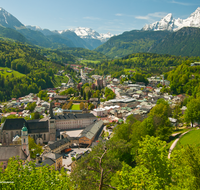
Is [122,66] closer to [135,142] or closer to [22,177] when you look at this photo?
[135,142]

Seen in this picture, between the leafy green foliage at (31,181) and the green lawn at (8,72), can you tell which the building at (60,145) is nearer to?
the leafy green foliage at (31,181)

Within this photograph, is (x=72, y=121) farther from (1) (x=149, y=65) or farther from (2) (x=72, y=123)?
(1) (x=149, y=65)

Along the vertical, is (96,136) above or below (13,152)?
below

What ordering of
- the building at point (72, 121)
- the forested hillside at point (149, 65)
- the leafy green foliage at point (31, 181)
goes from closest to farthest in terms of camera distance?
the leafy green foliage at point (31, 181) < the building at point (72, 121) < the forested hillside at point (149, 65)

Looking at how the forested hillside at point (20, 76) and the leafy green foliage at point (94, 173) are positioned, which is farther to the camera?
the forested hillside at point (20, 76)

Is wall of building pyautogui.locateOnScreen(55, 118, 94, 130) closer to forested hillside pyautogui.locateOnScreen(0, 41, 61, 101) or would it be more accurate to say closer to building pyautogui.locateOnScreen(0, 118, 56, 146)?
building pyautogui.locateOnScreen(0, 118, 56, 146)

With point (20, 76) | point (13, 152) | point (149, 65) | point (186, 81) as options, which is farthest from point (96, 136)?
point (149, 65)

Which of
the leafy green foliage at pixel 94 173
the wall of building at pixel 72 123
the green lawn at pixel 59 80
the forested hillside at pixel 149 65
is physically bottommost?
the wall of building at pixel 72 123

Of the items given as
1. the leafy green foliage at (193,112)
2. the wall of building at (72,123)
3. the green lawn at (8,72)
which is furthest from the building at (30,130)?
the green lawn at (8,72)

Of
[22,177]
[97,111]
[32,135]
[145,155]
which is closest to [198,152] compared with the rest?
[145,155]

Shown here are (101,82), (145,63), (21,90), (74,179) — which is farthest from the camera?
(145,63)

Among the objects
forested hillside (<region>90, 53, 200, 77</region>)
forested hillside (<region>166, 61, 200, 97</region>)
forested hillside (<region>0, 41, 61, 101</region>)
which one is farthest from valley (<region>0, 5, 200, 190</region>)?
forested hillside (<region>90, 53, 200, 77</region>)
